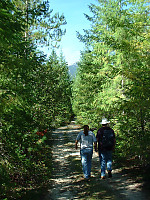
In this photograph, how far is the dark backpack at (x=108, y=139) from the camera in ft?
25.5

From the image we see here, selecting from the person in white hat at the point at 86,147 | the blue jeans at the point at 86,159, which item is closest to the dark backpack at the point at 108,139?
the person in white hat at the point at 86,147

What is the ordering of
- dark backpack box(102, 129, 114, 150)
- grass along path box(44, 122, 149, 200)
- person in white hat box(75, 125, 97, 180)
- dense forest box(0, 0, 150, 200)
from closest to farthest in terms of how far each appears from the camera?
dense forest box(0, 0, 150, 200) < grass along path box(44, 122, 149, 200) < dark backpack box(102, 129, 114, 150) < person in white hat box(75, 125, 97, 180)

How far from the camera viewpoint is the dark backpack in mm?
7762

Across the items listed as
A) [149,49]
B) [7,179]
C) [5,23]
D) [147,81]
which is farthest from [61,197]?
[149,49]

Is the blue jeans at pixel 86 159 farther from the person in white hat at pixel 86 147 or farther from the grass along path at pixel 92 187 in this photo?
the grass along path at pixel 92 187

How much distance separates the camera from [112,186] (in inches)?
304

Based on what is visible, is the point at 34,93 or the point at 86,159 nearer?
the point at 86,159

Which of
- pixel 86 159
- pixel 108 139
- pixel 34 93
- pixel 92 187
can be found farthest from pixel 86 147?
pixel 34 93

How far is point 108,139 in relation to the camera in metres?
Answer: 7.76

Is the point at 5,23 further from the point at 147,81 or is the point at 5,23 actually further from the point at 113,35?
the point at 113,35

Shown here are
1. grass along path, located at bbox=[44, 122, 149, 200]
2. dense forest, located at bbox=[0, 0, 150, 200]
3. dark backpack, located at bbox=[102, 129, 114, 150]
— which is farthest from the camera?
dark backpack, located at bbox=[102, 129, 114, 150]

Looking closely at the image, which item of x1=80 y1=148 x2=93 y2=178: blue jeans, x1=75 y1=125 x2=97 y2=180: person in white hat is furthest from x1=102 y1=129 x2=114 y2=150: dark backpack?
x1=80 y1=148 x2=93 y2=178: blue jeans

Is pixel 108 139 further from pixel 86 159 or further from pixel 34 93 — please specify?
pixel 34 93

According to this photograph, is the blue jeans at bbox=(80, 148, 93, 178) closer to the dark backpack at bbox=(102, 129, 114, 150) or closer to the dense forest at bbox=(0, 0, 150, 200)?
the dark backpack at bbox=(102, 129, 114, 150)
